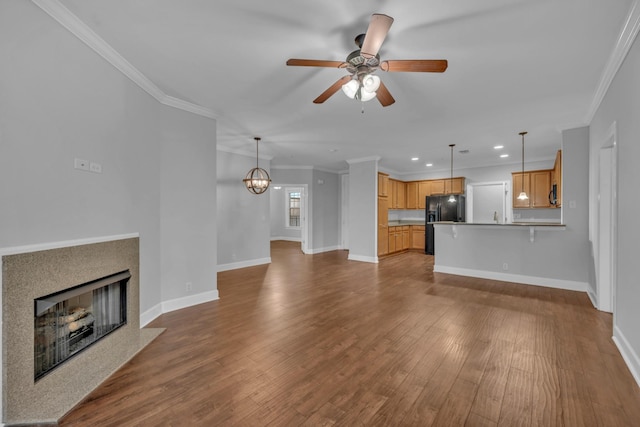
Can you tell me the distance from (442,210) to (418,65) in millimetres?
6544

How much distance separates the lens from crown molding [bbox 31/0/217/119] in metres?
1.85

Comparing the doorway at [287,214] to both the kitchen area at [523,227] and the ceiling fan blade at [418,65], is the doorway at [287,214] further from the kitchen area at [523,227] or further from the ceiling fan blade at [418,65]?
the ceiling fan blade at [418,65]

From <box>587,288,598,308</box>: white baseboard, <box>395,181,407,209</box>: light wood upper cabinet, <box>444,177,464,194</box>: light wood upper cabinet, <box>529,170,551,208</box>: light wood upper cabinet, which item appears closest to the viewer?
<box>587,288,598,308</box>: white baseboard

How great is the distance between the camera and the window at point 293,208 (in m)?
11.4

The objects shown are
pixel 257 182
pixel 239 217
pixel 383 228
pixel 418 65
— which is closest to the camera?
pixel 418 65

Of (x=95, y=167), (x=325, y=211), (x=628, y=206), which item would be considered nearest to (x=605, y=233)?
(x=628, y=206)

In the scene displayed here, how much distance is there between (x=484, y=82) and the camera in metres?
2.89

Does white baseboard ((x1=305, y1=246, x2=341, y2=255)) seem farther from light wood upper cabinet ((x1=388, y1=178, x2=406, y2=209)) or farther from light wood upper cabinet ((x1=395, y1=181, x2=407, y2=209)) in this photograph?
light wood upper cabinet ((x1=395, y1=181, x2=407, y2=209))

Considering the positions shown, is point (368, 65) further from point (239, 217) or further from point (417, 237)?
point (417, 237)

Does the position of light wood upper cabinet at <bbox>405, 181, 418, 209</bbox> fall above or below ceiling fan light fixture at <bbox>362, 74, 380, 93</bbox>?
below

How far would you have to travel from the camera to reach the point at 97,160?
91.4 inches

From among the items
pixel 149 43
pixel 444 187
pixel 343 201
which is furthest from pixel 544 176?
pixel 149 43

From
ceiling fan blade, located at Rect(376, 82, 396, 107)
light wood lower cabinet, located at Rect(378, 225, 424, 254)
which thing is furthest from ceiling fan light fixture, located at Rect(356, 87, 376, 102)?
light wood lower cabinet, located at Rect(378, 225, 424, 254)

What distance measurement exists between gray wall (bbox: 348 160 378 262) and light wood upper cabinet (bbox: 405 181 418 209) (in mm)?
2885
